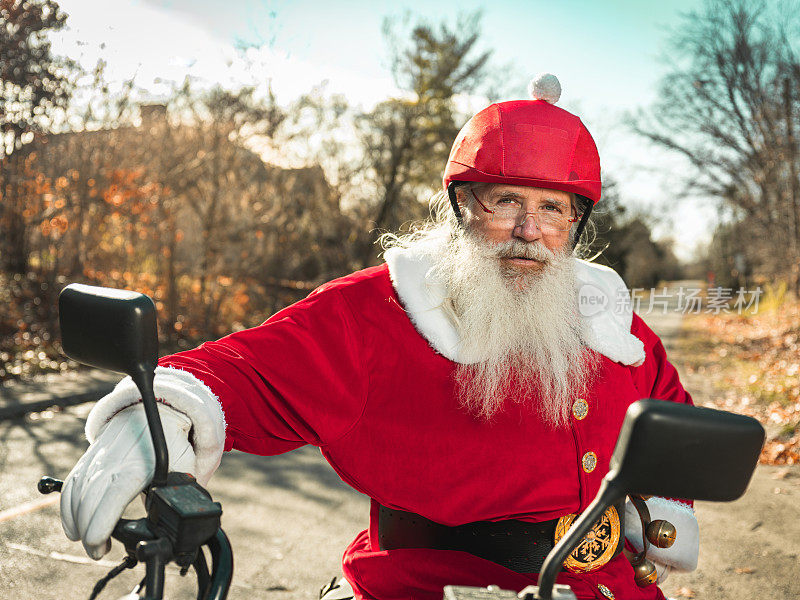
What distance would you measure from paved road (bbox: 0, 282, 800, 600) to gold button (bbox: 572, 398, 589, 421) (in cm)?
248

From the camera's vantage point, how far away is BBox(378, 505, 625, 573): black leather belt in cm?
195

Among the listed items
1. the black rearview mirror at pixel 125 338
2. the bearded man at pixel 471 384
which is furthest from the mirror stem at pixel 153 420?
the bearded man at pixel 471 384

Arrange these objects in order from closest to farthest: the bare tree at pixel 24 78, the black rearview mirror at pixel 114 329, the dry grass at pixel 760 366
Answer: the black rearview mirror at pixel 114 329, the dry grass at pixel 760 366, the bare tree at pixel 24 78

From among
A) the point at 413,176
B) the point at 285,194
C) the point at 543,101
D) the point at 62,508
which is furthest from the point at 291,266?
the point at 62,508

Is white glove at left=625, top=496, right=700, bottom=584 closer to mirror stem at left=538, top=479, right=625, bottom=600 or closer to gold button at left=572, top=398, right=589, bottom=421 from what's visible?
gold button at left=572, top=398, right=589, bottom=421

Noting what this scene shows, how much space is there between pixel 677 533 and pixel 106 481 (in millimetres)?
1732

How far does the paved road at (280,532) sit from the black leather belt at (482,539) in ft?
7.53

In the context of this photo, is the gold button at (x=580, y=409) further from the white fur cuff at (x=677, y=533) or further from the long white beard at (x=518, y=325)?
the white fur cuff at (x=677, y=533)

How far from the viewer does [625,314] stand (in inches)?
94.6

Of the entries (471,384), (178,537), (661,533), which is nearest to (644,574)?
(661,533)

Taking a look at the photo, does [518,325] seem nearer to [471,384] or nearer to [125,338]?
[471,384]

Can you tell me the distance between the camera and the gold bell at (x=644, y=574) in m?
2.12

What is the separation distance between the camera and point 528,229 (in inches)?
89.7

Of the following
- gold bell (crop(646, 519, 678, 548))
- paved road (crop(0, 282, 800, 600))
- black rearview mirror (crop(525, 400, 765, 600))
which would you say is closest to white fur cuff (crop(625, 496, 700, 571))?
gold bell (crop(646, 519, 678, 548))
